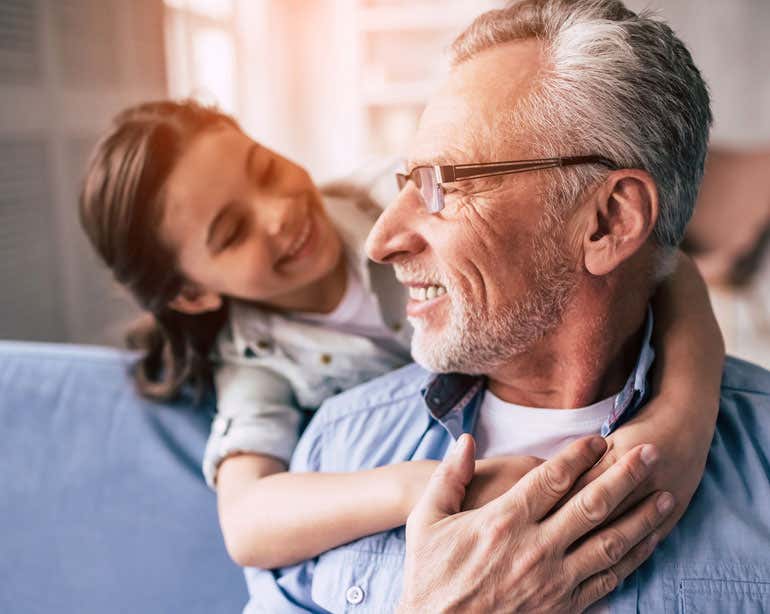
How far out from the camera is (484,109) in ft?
3.36

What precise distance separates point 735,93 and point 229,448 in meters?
3.80

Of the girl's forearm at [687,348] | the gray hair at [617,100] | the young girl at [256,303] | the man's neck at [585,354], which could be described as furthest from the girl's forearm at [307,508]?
the gray hair at [617,100]

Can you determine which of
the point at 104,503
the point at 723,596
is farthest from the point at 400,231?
the point at 104,503

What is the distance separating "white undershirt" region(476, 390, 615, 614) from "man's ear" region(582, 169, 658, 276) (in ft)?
0.71

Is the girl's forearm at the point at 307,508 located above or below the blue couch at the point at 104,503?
above

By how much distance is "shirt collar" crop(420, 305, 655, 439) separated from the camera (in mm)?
1041

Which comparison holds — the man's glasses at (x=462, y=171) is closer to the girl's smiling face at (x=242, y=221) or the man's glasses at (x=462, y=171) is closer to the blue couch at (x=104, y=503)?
the girl's smiling face at (x=242, y=221)

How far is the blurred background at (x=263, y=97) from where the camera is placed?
2.48m

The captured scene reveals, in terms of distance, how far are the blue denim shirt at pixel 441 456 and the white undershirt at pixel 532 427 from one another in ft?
0.10

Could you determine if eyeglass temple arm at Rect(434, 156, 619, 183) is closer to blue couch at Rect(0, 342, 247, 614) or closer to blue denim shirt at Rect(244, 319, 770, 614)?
blue denim shirt at Rect(244, 319, 770, 614)

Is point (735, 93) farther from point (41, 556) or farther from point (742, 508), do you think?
point (41, 556)

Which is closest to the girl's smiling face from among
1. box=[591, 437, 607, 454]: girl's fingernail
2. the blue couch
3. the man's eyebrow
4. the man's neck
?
the blue couch

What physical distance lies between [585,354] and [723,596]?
1.16 feet

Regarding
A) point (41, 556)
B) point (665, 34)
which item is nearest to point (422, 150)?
point (665, 34)
